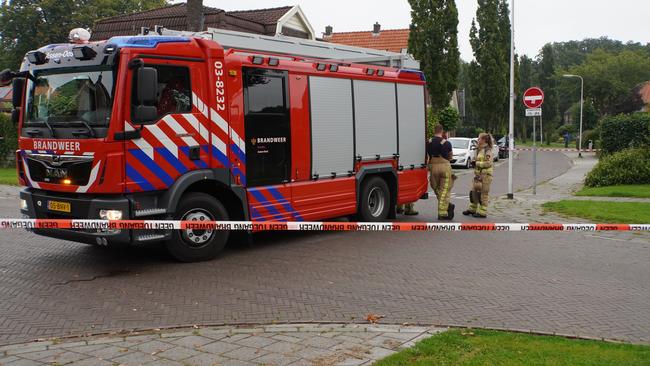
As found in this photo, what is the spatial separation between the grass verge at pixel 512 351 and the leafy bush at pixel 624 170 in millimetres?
16152

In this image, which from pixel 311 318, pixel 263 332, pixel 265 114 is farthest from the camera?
pixel 265 114

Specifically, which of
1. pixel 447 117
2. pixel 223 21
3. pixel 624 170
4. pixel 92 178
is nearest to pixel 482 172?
pixel 92 178

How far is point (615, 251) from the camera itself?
9.53 metres

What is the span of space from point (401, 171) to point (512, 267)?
400 centimetres

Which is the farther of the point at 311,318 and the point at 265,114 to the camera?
the point at 265,114

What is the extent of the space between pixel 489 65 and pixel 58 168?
3937cm

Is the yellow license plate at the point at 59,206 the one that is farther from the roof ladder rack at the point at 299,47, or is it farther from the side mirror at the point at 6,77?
the roof ladder rack at the point at 299,47

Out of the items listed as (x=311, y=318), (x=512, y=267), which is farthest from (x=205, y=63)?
(x=512, y=267)

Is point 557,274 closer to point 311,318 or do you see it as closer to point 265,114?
point 311,318

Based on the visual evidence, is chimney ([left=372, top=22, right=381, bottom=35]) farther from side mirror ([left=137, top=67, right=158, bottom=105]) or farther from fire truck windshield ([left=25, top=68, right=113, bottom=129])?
side mirror ([left=137, top=67, right=158, bottom=105])

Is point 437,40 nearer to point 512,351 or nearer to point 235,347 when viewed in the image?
point 512,351

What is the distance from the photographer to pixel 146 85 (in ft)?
23.7

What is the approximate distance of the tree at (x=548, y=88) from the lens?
227 ft

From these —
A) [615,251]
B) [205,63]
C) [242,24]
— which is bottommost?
[615,251]
